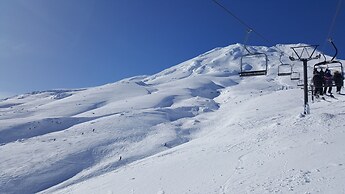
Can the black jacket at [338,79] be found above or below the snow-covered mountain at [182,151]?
above

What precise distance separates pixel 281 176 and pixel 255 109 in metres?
22.7

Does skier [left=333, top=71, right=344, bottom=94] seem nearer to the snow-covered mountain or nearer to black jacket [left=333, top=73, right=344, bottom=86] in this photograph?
black jacket [left=333, top=73, right=344, bottom=86]

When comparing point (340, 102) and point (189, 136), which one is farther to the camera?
point (189, 136)

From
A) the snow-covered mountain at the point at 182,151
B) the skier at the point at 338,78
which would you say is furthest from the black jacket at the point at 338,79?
the snow-covered mountain at the point at 182,151

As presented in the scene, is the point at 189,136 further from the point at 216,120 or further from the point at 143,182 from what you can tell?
the point at 143,182

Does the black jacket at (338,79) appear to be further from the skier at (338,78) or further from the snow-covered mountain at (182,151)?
the snow-covered mountain at (182,151)

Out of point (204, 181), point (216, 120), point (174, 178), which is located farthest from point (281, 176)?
point (216, 120)

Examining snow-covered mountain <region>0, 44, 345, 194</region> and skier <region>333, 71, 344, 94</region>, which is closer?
snow-covered mountain <region>0, 44, 345, 194</region>

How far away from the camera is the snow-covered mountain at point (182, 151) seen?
12477mm

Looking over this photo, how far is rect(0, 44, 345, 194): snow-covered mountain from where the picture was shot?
40.9ft

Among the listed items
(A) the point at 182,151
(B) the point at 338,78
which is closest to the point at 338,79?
(B) the point at 338,78

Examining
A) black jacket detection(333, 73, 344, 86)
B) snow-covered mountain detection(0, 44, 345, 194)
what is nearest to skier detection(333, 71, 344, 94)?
black jacket detection(333, 73, 344, 86)

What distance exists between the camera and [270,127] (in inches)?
810

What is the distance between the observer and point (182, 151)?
19.9 metres
